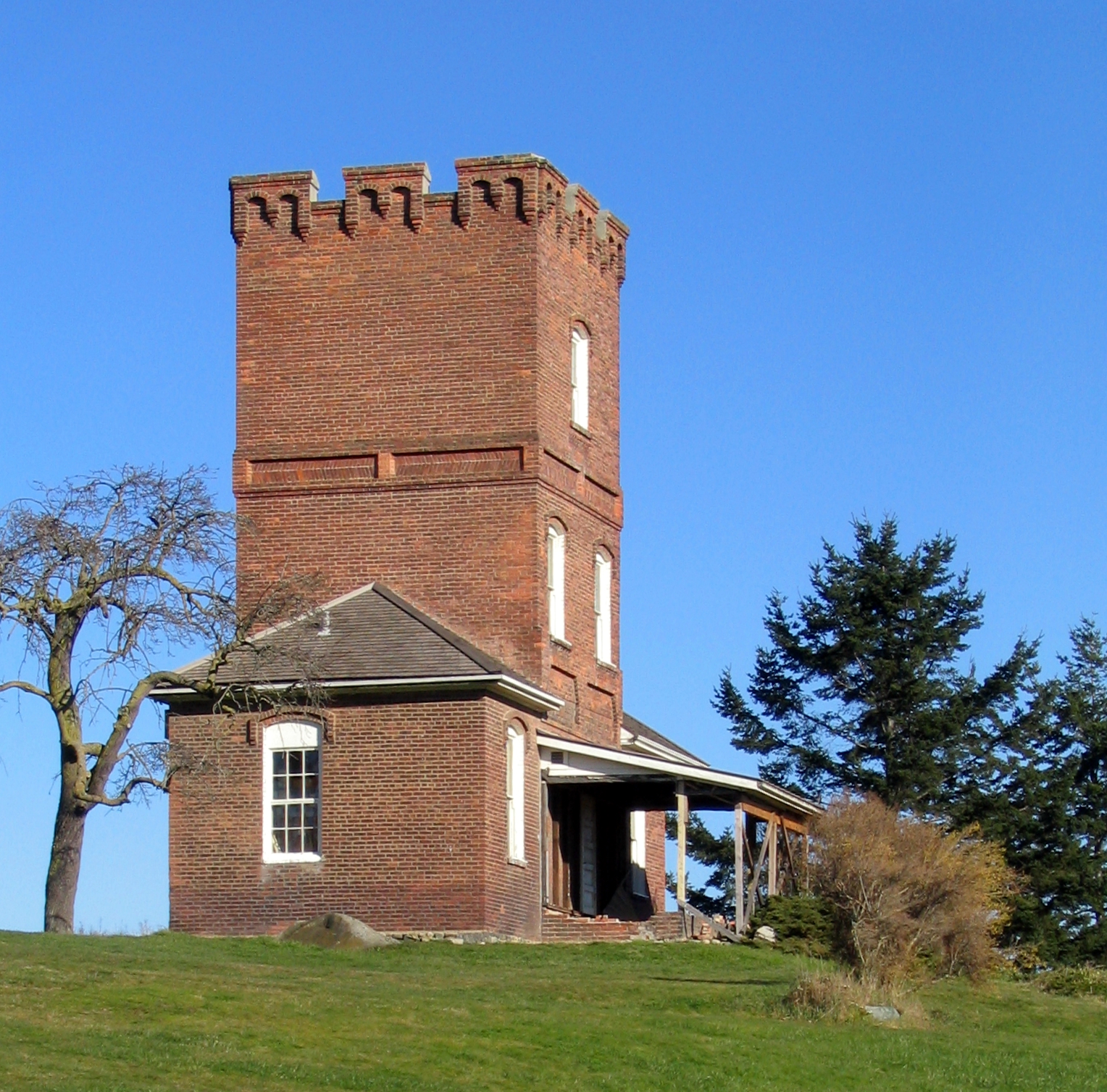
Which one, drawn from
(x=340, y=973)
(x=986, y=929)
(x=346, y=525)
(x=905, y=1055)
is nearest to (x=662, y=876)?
(x=346, y=525)

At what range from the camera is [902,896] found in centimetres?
2664

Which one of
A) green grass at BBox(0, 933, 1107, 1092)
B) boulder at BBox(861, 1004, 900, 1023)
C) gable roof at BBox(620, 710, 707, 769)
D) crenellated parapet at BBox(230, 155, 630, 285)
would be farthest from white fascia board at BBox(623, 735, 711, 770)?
boulder at BBox(861, 1004, 900, 1023)

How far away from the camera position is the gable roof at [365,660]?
32688mm

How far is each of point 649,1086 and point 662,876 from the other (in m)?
22.1

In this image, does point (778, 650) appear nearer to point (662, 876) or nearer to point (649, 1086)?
point (662, 876)

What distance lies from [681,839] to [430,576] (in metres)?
5.71

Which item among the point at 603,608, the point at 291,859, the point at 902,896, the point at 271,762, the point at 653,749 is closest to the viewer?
the point at 902,896

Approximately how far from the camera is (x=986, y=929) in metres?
29.7

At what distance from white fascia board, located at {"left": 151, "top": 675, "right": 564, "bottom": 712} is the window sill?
2429 mm

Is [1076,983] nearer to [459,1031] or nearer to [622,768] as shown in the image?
[622,768]

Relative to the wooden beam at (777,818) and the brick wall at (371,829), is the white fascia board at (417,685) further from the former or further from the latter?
the wooden beam at (777,818)

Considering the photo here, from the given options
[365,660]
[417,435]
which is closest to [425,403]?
[417,435]

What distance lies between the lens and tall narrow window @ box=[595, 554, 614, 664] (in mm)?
38844

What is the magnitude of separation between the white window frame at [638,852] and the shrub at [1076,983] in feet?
27.4
